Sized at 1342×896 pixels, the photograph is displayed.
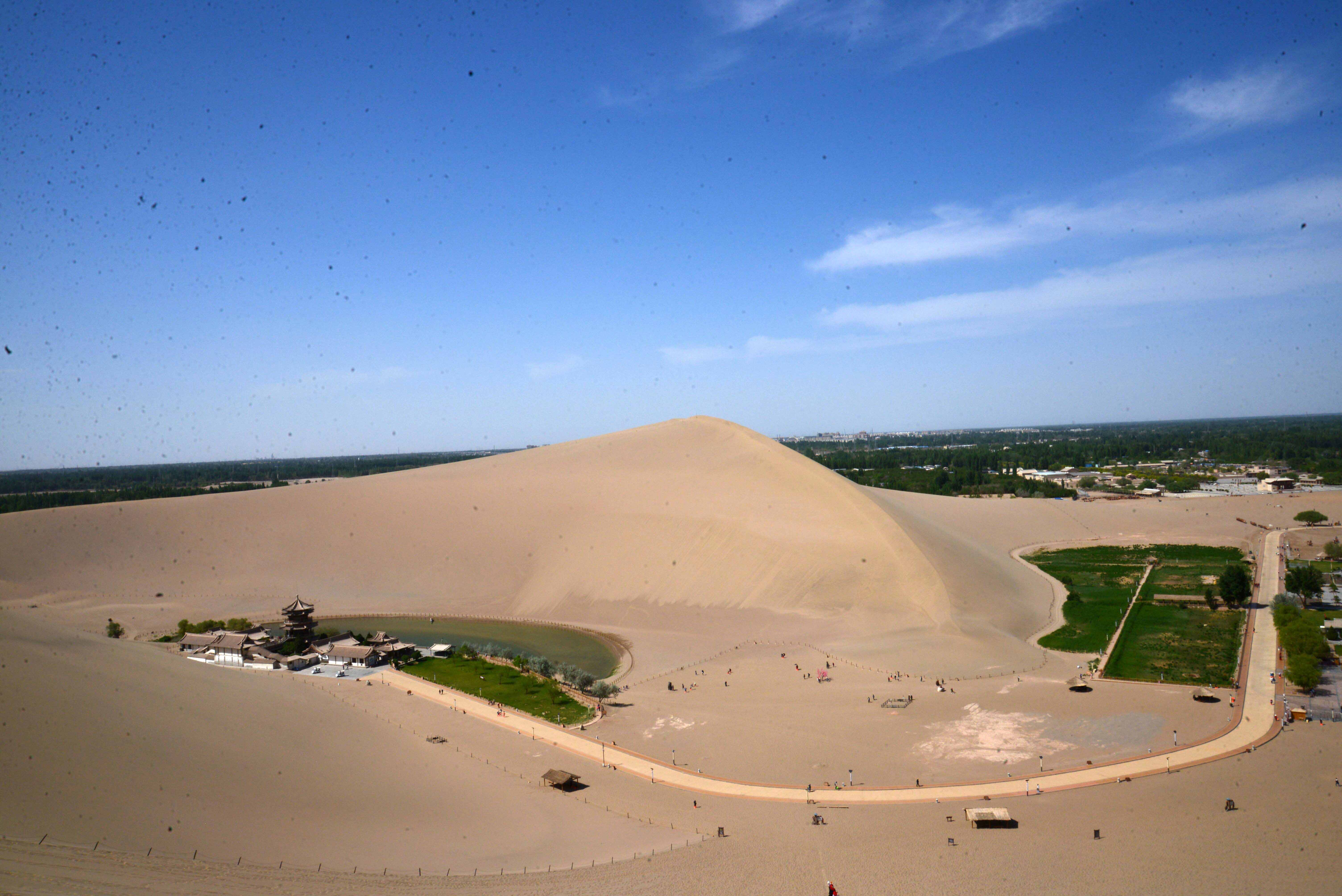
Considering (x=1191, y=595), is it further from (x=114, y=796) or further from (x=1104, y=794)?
(x=114, y=796)

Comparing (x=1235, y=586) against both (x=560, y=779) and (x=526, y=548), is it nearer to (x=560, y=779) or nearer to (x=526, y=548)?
(x=560, y=779)

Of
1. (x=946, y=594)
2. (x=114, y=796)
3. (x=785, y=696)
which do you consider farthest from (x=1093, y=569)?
(x=114, y=796)

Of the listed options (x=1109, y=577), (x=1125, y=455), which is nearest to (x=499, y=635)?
(x=1109, y=577)

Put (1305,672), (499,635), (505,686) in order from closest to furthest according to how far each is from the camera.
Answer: (1305,672) → (505,686) → (499,635)

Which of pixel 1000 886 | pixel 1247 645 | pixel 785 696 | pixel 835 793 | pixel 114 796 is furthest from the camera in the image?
pixel 1247 645

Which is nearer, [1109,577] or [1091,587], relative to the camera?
[1091,587]

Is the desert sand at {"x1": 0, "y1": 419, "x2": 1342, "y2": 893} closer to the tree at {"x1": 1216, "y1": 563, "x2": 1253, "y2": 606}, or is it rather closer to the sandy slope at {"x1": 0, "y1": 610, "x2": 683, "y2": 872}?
the sandy slope at {"x1": 0, "y1": 610, "x2": 683, "y2": 872}

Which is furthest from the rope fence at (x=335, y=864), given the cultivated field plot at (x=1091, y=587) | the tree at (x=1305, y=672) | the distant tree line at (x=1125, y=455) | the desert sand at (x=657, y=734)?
the distant tree line at (x=1125, y=455)
